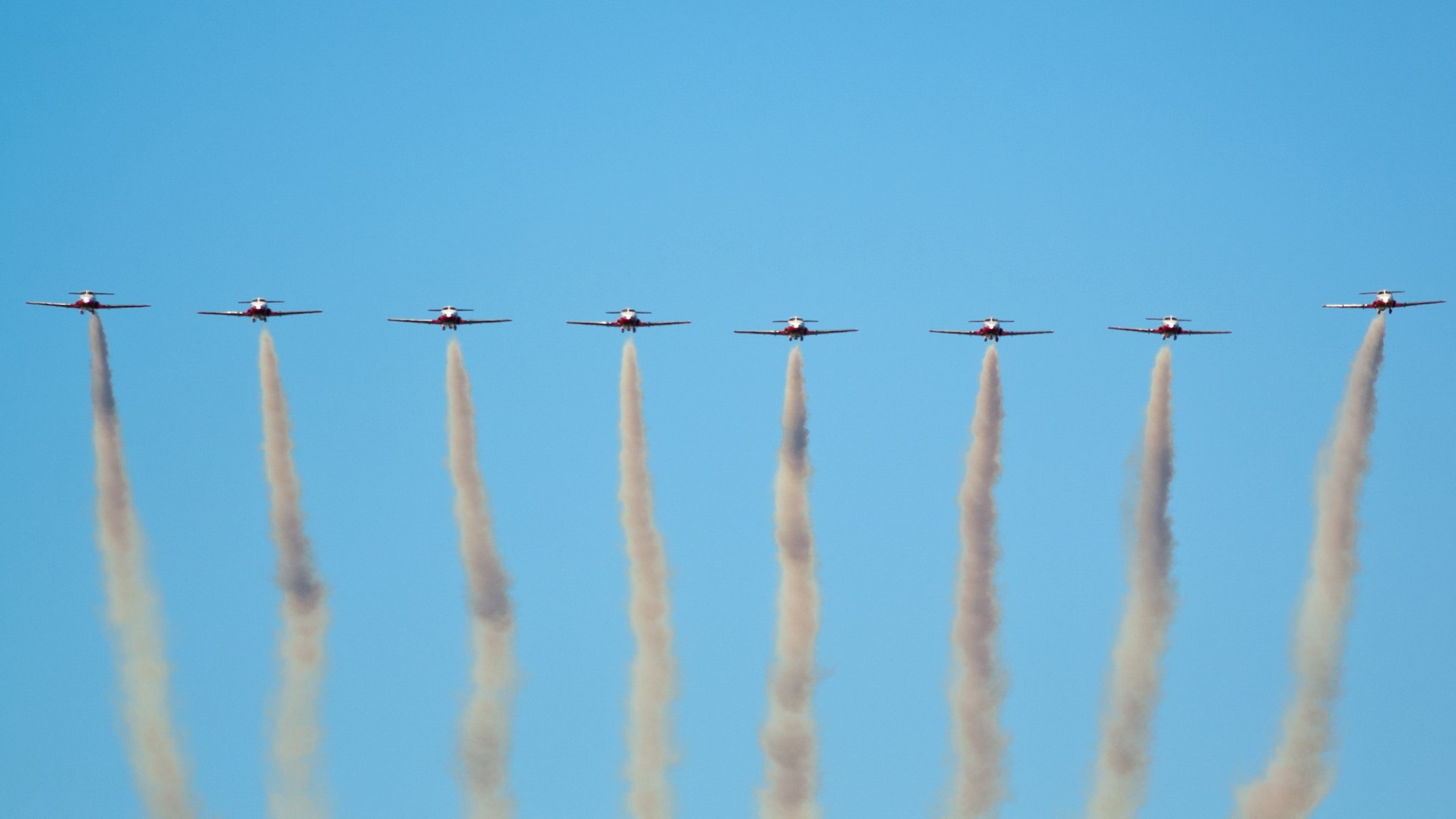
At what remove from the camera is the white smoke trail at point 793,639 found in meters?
138

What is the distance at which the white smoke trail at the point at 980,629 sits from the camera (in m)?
137

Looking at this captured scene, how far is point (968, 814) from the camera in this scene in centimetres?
13650

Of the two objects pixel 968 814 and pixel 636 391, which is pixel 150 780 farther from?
pixel 968 814

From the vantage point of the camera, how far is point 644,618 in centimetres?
14125

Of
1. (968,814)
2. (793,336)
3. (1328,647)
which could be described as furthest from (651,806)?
(1328,647)

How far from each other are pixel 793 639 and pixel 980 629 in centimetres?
908

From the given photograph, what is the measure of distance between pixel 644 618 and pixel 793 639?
7407 millimetres

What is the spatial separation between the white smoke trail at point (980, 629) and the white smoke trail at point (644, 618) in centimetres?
1415

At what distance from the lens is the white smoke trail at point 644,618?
139500 millimetres

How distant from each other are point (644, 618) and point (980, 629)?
53.8ft

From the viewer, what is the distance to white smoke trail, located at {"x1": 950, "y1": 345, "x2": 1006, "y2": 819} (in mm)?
137000

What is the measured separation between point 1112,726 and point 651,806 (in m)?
22.4

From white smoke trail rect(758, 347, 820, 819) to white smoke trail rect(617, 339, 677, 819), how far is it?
16.9ft

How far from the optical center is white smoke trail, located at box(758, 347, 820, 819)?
138375 mm
